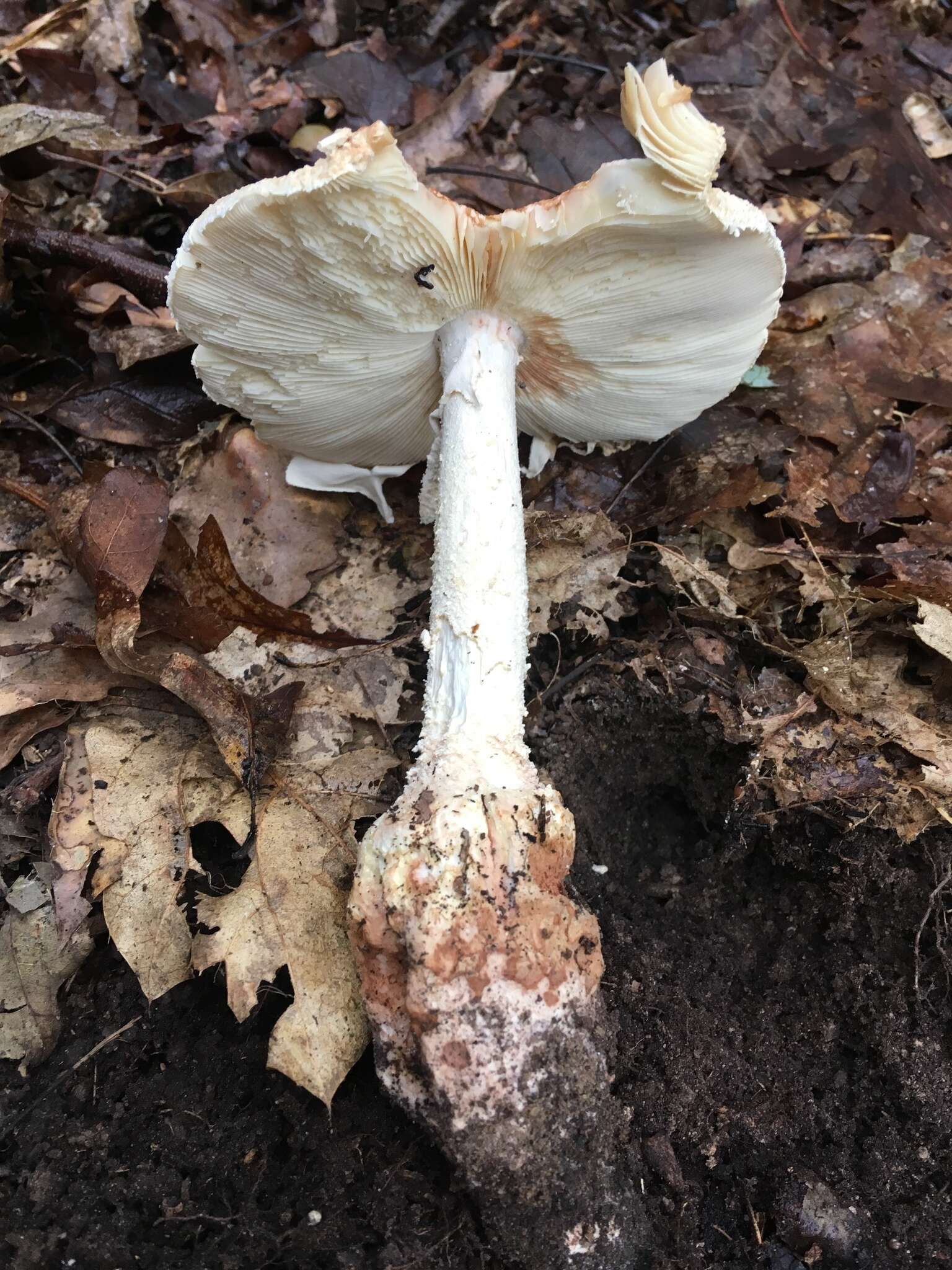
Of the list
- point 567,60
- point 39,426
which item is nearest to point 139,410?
point 39,426

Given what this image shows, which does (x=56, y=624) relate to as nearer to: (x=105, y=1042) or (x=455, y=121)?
(x=105, y=1042)

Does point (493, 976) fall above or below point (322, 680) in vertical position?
above

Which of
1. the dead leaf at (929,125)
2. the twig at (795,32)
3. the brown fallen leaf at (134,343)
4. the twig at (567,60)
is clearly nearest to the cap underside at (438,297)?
the brown fallen leaf at (134,343)

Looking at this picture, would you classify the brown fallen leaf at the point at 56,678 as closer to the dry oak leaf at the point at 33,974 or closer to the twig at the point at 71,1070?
the dry oak leaf at the point at 33,974

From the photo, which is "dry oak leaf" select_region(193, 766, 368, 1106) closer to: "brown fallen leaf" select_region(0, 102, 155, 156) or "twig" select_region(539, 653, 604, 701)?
"twig" select_region(539, 653, 604, 701)

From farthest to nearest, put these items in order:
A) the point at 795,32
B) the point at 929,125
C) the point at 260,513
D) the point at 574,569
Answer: the point at 795,32 → the point at 929,125 → the point at 260,513 → the point at 574,569

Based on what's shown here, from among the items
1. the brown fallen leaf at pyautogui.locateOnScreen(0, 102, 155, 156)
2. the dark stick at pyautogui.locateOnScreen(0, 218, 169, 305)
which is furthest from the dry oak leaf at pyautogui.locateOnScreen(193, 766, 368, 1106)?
the brown fallen leaf at pyautogui.locateOnScreen(0, 102, 155, 156)
